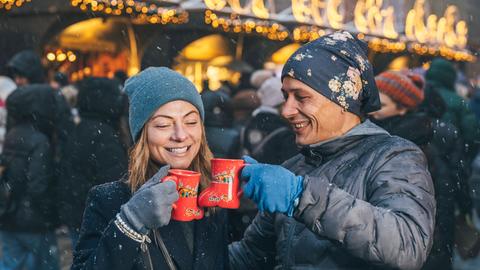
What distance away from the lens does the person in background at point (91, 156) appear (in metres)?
5.62

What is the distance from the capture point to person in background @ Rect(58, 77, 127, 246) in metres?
5.62

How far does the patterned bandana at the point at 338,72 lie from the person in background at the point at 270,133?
9.34ft

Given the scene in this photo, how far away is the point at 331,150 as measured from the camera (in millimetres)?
2623

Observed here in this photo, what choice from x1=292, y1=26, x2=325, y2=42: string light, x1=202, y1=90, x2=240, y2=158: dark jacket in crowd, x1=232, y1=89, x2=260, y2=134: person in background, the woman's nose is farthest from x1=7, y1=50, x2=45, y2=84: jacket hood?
x1=292, y1=26, x2=325, y2=42: string light

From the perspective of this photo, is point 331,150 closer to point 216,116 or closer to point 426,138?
point 426,138

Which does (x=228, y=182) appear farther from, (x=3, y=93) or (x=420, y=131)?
(x=3, y=93)

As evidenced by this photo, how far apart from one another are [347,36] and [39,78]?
590 centimetres

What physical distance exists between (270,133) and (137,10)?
7557 mm

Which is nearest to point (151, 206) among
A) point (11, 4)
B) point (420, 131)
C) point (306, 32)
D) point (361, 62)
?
point (361, 62)

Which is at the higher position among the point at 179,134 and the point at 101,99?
the point at 179,134

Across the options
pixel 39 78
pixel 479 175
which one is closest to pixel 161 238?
pixel 479 175

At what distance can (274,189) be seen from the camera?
2.24m


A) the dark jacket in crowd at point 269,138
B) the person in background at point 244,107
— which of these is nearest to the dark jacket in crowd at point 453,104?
the person in background at point 244,107

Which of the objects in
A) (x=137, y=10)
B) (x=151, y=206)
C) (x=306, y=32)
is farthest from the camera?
(x=306, y=32)
